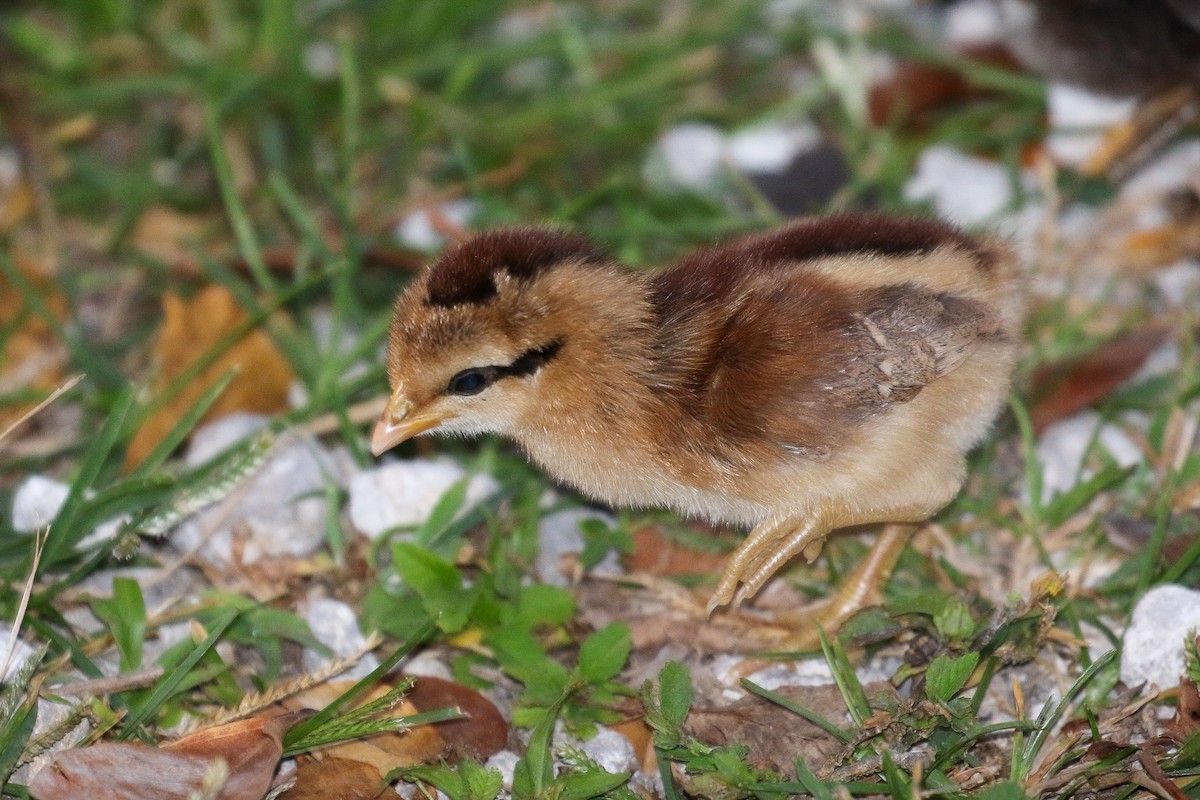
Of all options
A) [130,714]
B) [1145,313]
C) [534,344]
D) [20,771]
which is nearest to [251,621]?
[130,714]

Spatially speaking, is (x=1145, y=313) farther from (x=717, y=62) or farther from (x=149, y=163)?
(x=149, y=163)

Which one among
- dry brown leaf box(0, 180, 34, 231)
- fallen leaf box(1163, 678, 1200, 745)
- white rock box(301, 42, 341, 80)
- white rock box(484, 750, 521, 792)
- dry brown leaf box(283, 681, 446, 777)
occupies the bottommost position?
fallen leaf box(1163, 678, 1200, 745)

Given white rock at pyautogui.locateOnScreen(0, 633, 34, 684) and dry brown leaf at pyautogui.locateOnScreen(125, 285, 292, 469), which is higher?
dry brown leaf at pyautogui.locateOnScreen(125, 285, 292, 469)

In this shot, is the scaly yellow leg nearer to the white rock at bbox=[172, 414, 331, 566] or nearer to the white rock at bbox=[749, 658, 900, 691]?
the white rock at bbox=[749, 658, 900, 691]

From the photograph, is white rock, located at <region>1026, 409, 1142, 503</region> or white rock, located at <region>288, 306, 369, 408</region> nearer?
white rock, located at <region>1026, 409, 1142, 503</region>

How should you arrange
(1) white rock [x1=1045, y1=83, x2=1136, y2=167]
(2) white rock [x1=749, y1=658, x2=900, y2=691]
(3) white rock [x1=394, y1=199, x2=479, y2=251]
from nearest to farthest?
(2) white rock [x1=749, y1=658, x2=900, y2=691] < (3) white rock [x1=394, y1=199, x2=479, y2=251] < (1) white rock [x1=1045, y1=83, x2=1136, y2=167]

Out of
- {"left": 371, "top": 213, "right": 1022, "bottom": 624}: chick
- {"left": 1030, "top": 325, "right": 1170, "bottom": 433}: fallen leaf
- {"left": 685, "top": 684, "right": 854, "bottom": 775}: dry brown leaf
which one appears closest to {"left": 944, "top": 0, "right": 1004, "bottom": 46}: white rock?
{"left": 1030, "top": 325, "right": 1170, "bottom": 433}: fallen leaf

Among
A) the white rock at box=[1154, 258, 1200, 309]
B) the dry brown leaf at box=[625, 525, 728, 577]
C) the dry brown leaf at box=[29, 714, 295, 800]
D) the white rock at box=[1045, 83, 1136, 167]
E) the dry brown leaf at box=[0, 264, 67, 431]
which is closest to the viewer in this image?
the dry brown leaf at box=[29, 714, 295, 800]
